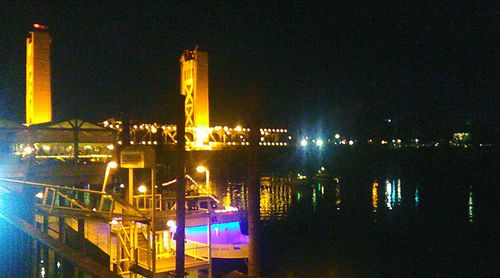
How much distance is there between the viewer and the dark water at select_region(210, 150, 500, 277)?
27422 millimetres

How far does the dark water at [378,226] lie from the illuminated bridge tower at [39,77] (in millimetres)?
20250

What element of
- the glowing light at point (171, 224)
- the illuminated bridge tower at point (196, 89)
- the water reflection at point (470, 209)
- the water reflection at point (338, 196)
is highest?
the illuminated bridge tower at point (196, 89)

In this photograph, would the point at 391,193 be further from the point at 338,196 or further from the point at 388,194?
the point at 338,196

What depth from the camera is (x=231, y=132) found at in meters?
71.7

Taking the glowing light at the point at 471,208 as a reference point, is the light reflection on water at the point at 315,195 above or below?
above

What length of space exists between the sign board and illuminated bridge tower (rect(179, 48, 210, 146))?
32.5m

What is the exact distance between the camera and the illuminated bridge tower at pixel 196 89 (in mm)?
45562

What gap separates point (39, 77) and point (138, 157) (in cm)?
2881

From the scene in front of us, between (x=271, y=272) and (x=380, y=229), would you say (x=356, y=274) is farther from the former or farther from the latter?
(x=380, y=229)

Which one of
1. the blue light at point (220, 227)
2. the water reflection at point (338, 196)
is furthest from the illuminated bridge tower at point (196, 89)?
the blue light at point (220, 227)

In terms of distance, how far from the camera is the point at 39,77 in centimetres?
3772

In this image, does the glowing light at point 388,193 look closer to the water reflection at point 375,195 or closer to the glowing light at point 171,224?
the water reflection at point 375,195

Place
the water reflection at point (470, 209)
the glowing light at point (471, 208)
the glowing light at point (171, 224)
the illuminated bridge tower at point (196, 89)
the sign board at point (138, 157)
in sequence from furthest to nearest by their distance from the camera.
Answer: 1. the illuminated bridge tower at point (196, 89)
2. the glowing light at point (471, 208)
3. the water reflection at point (470, 209)
4. the glowing light at point (171, 224)
5. the sign board at point (138, 157)

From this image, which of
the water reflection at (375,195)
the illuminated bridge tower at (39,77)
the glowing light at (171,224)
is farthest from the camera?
the water reflection at (375,195)
